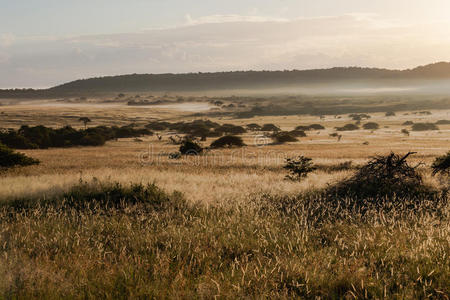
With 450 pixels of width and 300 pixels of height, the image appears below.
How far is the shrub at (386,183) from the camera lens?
39.0 ft

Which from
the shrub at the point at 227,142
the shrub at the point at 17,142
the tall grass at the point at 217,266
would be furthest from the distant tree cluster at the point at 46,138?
the tall grass at the point at 217,266

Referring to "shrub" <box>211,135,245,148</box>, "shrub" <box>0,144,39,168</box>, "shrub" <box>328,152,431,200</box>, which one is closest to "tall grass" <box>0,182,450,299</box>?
"shrub" <box>328,152,431,200</box>

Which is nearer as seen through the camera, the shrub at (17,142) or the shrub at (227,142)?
the shrub at (227,142)

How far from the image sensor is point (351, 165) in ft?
71.2

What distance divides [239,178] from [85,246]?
387 inches

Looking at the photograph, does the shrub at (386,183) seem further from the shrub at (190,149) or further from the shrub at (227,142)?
the shrub at (227,142)

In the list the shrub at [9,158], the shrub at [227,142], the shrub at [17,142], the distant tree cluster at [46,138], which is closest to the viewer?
the shrub at [9,158]

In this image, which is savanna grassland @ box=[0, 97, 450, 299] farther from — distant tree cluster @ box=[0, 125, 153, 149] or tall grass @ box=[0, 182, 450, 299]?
distant tree cluster @ box=[0, 125, 153, 149]

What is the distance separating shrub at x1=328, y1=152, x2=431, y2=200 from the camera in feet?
39.0

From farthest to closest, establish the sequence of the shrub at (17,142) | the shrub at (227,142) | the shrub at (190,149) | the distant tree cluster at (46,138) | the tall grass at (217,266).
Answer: the distant tree cluster at (46,138), the shrub at (17,142), the shrub at (227,142), the shrub at (190,149), the tall grass at (217,266)

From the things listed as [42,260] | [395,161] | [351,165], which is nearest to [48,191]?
[42,260]

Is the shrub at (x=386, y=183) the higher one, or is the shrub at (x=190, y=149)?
the shrub at (x=386, y=183)

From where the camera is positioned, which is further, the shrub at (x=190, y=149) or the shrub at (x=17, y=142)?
the shrub at (x=17, y=142)

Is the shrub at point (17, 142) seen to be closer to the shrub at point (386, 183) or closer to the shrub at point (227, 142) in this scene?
the shrub at point (227, 142)
